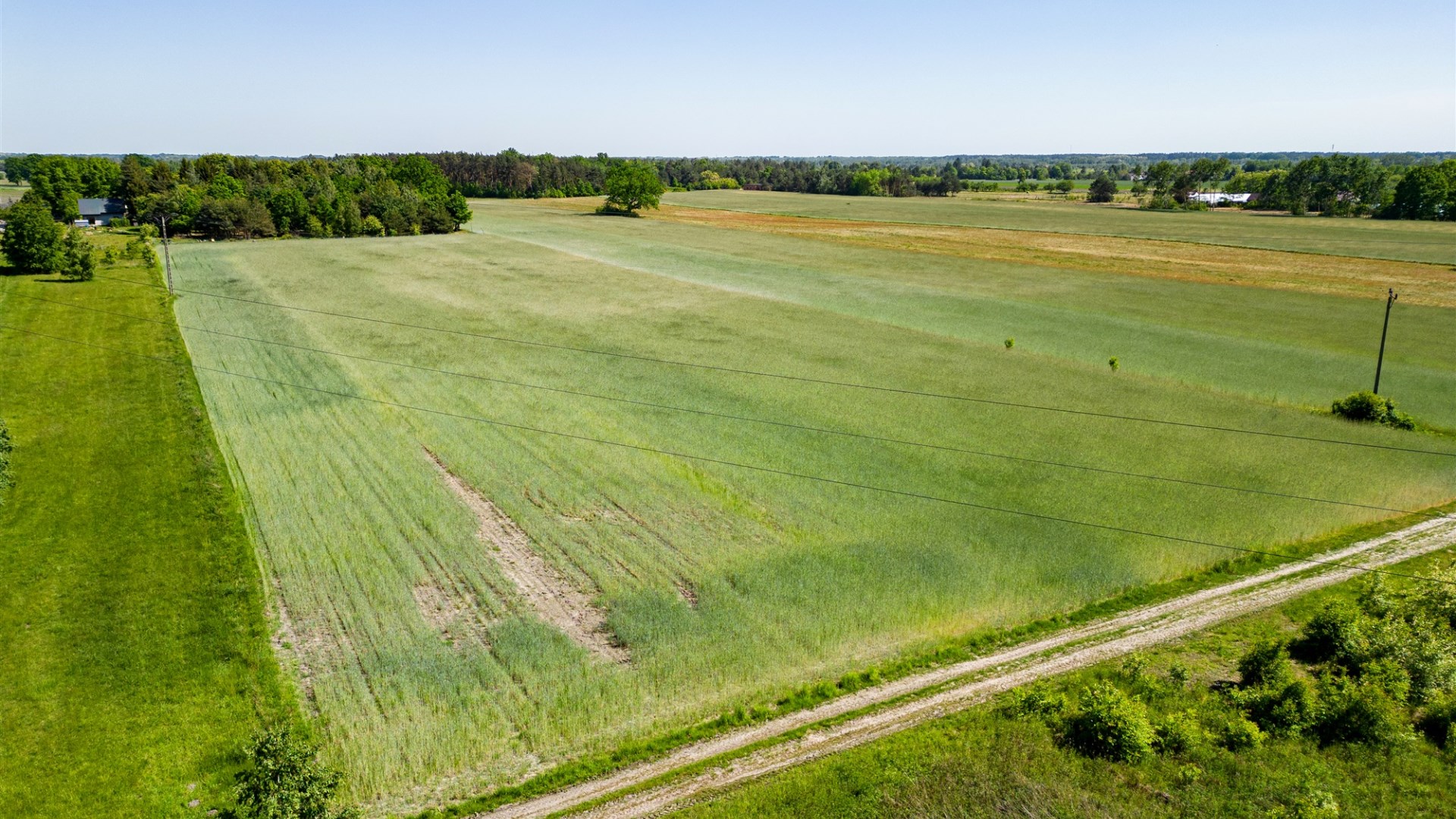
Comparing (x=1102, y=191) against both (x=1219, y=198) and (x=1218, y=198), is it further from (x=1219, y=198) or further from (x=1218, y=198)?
(x=1219, y=198)

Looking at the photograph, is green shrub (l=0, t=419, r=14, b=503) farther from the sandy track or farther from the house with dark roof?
the house with dark roof

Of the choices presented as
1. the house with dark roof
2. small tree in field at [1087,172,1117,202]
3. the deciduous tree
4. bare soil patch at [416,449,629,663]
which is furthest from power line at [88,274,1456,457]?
small tree in field at [1087,172,1117,202]

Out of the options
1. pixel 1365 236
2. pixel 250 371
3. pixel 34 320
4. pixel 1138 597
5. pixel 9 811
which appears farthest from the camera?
pixel 1365 236

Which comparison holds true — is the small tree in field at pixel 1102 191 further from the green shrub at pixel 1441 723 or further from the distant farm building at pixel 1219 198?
the green shrub at pixel 1441 723

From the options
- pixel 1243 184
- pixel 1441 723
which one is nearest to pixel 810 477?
pixel 1441 723

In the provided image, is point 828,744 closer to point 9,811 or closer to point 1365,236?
point 9,811

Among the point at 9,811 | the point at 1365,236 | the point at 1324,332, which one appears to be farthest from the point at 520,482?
the point at 1365,236
